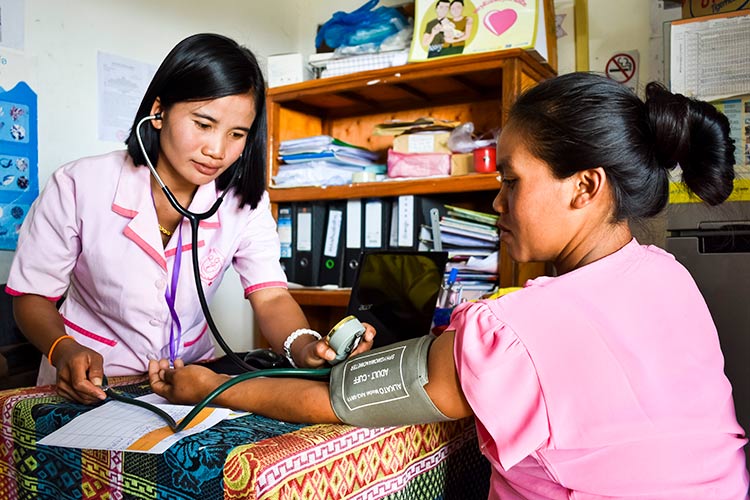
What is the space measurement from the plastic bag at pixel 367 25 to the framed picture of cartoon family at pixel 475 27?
99 millimetres

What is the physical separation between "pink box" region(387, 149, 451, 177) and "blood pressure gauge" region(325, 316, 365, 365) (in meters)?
1.36

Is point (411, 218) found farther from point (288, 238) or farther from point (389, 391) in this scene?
point (389, 391)

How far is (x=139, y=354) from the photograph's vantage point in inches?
48.9

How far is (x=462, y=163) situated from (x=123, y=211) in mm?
1208

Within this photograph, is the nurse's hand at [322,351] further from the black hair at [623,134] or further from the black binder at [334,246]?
the black binder at [334,246]

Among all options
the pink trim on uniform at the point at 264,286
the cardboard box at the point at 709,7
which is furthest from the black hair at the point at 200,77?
the cardboard box at the point at 709,7

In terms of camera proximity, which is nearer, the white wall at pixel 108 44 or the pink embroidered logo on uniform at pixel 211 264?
the pink embroidered logo on uniform at pixel 211 264

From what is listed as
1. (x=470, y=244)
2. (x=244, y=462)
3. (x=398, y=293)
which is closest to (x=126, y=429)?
(x=244, y=462)

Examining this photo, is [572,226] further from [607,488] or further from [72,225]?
[72,225]

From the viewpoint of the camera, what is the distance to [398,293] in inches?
58.6

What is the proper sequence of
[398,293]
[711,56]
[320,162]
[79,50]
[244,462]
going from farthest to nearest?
[320,162], [79,50], [711,56], [398,293], [244,462]

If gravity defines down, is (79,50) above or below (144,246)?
above

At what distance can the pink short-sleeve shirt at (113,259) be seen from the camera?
1.16 meters

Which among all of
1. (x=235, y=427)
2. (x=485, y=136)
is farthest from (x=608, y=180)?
(x=485, y=136)
